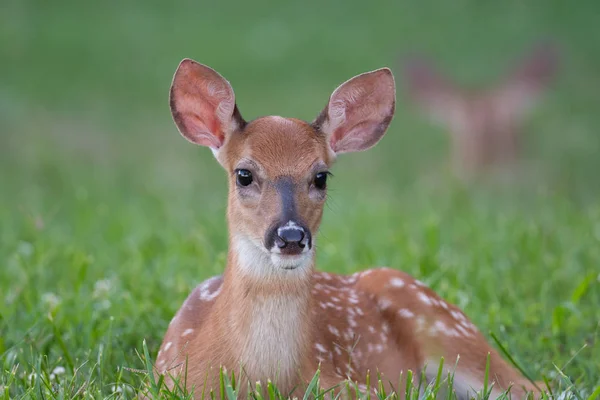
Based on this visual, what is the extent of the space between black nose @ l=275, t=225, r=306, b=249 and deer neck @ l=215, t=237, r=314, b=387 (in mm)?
150

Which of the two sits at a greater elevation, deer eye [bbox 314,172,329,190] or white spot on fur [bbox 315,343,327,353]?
deer eye [bbox 314,172,329,190]

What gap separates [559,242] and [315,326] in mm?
2256

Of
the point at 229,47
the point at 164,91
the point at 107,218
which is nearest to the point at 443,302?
the point at 107,218

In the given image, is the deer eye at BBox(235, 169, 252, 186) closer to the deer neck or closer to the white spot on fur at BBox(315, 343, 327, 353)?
the deer neck

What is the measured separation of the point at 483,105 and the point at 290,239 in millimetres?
6205

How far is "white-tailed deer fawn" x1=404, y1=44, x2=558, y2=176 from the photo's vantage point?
341 inches

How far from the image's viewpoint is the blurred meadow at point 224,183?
4223mm

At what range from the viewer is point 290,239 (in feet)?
9.87

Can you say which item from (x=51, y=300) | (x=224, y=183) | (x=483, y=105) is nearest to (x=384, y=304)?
(x=51, y=300)

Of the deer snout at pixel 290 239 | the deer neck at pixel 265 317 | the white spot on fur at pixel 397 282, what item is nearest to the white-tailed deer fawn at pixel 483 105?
the white spot on fur at pixel 397 282

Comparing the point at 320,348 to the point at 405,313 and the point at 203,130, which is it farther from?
the point at 203,130

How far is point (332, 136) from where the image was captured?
362cm

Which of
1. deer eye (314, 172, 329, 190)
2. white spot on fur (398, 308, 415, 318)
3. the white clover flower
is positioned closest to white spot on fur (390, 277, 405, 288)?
white spot on fur (398, 308, 415, 318)

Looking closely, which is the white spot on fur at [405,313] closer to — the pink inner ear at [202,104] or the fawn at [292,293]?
the fawn at [292,293]
